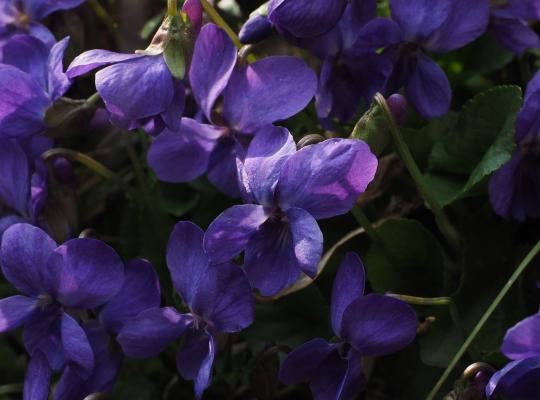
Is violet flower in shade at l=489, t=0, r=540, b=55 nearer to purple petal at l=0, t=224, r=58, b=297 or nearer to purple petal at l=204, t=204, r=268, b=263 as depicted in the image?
purple petal at l=204, t=204, r=268, b=263

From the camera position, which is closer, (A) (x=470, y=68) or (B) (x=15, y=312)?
(B) (x=15, y=312)

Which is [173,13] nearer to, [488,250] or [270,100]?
[270,100]

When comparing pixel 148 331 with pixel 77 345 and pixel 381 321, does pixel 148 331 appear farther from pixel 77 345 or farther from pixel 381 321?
pixel 381 321

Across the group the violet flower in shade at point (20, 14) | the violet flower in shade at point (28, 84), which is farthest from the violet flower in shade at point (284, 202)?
the violet flower in shade at point (20, 14)

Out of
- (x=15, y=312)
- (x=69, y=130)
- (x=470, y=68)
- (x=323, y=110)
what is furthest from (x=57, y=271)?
(x=470, y=68)

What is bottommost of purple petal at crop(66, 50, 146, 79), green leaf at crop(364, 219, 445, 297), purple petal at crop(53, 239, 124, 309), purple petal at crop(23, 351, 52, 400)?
green leaf at crop(364, 219, 445, 297)

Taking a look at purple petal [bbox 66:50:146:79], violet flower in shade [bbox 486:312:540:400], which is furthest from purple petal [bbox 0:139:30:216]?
violet flower in shade [bbox 486:312:540:400]
